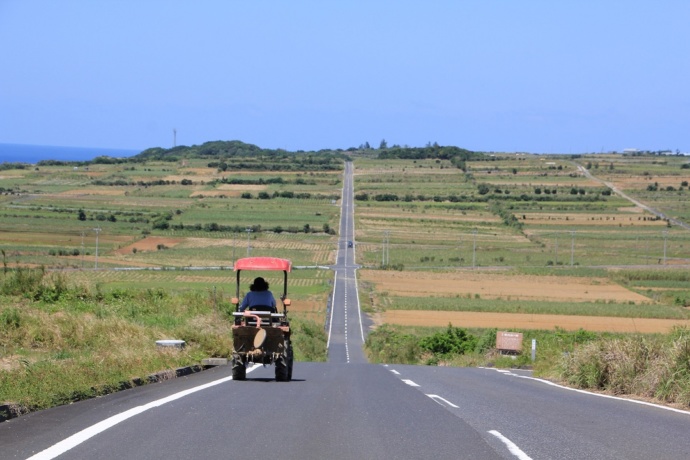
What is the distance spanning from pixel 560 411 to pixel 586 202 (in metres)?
138

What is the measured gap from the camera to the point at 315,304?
231 feet

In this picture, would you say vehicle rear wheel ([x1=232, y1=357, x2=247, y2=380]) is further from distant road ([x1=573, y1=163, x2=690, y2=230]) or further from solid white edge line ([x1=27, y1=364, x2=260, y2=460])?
distant road ([x1=573, y1=163, x2=690, y2=230])

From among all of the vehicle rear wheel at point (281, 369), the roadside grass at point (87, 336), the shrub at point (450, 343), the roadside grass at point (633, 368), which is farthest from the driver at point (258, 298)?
the shrub at point (450, 343)

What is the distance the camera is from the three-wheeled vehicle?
15.1 meters

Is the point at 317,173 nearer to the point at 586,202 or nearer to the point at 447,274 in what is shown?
the point at 586,202

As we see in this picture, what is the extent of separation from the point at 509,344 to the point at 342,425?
99.9 feet

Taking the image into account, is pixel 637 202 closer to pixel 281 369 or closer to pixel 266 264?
pixel 281 369

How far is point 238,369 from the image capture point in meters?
15.5

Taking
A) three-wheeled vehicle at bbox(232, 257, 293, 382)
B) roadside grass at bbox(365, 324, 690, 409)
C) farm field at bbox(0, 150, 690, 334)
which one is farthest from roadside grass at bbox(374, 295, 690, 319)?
three-wheeled vehicle at bbox(232, 257, 293, 382)

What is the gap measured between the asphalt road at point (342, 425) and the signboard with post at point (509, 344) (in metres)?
24.1

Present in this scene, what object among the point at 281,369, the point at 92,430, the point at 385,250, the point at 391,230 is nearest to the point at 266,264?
the point at 281,369

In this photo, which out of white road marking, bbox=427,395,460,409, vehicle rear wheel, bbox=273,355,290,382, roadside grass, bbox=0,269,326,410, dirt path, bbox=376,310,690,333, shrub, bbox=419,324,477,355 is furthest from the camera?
dirt path, bbox=376,310,690,333

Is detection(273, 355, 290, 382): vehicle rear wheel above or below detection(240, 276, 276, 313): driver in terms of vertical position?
below

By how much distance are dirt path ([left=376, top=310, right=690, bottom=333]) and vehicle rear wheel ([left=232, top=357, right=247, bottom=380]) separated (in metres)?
42.9
